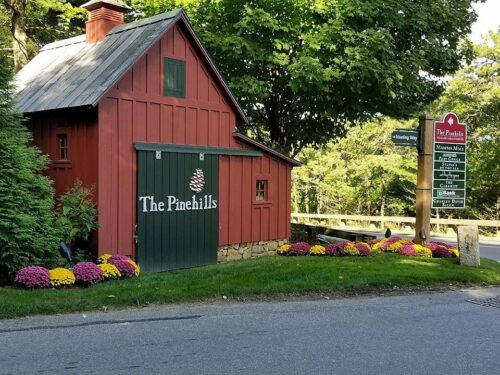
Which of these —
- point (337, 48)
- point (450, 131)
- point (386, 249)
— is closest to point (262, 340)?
point (386, 249)

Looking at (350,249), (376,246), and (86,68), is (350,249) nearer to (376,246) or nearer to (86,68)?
(376,246)

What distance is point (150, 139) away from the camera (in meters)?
12.7

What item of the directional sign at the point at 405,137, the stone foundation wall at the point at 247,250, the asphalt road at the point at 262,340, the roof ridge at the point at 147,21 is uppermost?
the roof ridge at the point at 147,21

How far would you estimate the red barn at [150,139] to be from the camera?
11891mm

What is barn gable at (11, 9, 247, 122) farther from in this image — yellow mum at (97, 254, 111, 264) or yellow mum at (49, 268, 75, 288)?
yellow mum at (49, 268, 75, 288)

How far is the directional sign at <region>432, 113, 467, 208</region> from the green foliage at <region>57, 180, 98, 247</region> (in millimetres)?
8226

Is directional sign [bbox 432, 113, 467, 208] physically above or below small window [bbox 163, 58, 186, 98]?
below

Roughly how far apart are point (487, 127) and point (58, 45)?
922 inches

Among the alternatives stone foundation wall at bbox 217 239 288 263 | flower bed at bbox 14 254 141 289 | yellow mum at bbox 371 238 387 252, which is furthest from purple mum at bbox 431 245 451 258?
flower bed at bbox 14 254 141 289

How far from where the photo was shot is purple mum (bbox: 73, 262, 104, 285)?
361 inches

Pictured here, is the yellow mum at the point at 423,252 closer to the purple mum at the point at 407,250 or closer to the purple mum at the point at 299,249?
the purple mum at the point at 407,250

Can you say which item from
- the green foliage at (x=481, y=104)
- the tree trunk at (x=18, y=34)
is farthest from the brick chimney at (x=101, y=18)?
the green foliage at (x=481, y=104)

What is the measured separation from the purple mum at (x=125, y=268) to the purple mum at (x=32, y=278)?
5.18ft

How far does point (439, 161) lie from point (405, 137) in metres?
1.09
